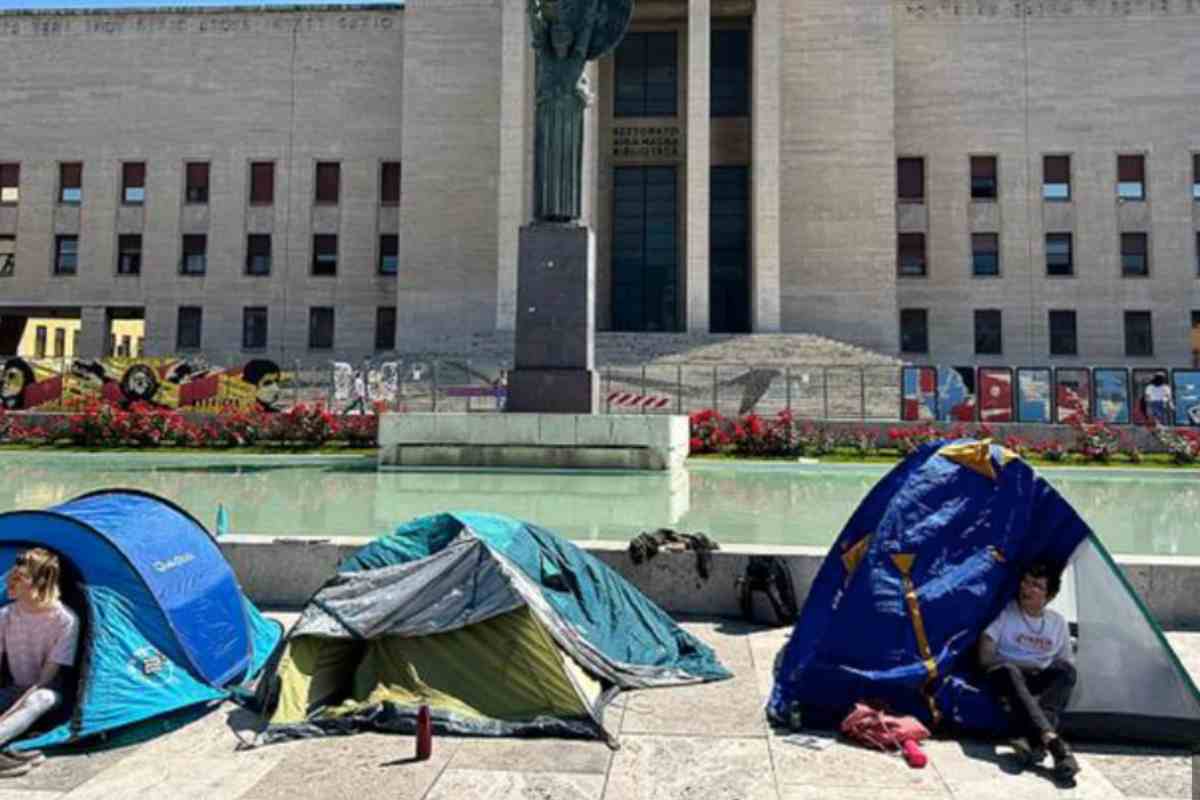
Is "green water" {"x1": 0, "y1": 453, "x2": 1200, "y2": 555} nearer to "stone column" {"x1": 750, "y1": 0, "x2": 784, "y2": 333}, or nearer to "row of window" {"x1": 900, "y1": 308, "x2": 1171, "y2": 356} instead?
"stone column" {"x1": 750, "y1": 0, "x2": 784, "y2": 333}

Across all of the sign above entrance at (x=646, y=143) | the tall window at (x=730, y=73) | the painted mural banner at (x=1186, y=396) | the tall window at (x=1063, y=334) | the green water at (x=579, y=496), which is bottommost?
the green water at (x=579, y=496)

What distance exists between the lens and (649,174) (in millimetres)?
42406

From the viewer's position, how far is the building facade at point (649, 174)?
3991cm

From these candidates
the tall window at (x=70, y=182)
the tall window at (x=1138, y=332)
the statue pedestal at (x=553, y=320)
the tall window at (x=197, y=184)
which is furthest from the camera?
the tall window at (x=70, y=182)

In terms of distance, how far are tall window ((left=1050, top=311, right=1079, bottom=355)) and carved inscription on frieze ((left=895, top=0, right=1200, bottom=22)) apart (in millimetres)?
15390

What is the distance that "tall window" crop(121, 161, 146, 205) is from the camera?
4588 cm

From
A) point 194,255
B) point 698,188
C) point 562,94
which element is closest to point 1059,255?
point 698,188

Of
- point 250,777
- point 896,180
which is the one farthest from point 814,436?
point 896,180

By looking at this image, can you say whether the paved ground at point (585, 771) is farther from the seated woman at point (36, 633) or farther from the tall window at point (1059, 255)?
the tall window at point (1059, 255)

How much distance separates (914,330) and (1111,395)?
60.7ft

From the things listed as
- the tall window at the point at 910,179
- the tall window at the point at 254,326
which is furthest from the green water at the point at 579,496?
the tall window at the point at 910,179

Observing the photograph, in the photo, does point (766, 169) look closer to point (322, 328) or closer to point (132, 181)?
point (322, 328)

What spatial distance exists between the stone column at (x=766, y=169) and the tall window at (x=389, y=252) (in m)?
19.4

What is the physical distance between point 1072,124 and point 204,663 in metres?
48.3
